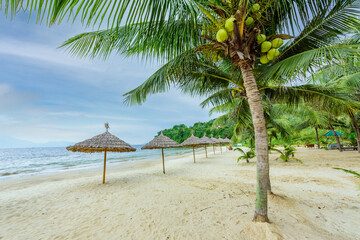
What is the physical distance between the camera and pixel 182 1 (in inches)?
52.1

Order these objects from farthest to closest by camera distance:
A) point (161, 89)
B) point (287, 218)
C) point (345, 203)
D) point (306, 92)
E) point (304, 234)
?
point (306, 92)
point (161, 89)
point (345, 203)
point (287, 218)
point (304, 234)

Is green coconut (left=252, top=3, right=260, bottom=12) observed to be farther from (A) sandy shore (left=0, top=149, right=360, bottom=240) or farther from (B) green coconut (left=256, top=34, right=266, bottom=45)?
(A) sandy shore (left=0, top=149, right=360, bottom=240)

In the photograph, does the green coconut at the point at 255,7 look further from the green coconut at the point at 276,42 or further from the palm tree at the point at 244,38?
the green coconut at the point at 276,42

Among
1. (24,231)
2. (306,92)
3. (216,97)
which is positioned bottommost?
(24,231)

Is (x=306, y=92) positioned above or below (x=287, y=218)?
above

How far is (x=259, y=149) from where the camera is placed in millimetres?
1989

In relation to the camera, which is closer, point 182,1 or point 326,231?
point 182,1

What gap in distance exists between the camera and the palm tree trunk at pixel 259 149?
6.46ft

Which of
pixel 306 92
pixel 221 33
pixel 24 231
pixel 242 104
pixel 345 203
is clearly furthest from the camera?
pixel 242 104

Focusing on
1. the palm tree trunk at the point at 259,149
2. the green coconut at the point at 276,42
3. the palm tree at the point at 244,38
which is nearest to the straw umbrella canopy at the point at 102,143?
the palm tree at the point at 244,38

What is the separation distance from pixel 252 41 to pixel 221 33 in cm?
63

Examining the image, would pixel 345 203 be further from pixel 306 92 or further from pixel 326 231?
pixel 306 92

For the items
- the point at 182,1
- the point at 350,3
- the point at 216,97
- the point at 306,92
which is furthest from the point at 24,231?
the point at 306,92

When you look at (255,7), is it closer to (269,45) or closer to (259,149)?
(269,45)
